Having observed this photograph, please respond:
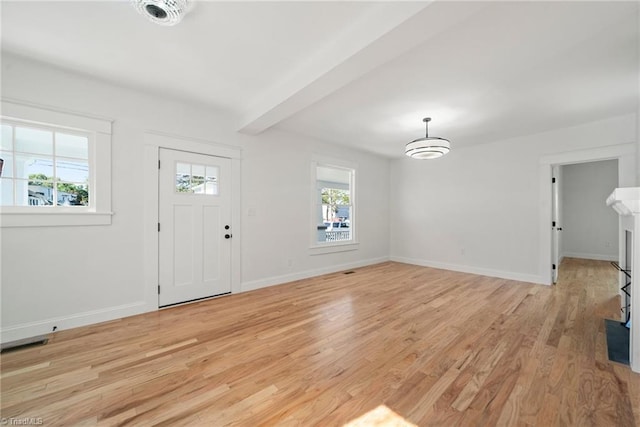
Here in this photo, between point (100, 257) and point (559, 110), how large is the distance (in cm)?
627

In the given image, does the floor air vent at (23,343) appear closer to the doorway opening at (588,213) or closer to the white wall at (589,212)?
the doorway opening at (588,213)

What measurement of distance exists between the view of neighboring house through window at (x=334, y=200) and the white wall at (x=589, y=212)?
624 centimetres

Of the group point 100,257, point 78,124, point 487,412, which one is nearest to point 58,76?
point 78,124

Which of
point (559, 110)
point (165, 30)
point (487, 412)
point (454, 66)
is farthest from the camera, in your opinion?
point (559, 110)

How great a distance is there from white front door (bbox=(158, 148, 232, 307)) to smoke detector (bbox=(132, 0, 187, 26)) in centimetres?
175

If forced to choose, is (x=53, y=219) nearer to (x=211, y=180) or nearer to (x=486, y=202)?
(x=211, y=180)

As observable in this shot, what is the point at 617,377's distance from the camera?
186 cm

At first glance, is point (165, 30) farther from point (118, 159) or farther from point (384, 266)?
point (384, 266)

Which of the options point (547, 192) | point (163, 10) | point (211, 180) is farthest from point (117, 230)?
point (547, 192)

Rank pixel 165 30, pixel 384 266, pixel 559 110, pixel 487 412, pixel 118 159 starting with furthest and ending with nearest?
1. pixel 384 266
2. pixel 559 110
3. pixel 118 159
4. pixel 165 30
5. pixel 487 412

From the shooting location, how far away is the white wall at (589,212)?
21.7 feet

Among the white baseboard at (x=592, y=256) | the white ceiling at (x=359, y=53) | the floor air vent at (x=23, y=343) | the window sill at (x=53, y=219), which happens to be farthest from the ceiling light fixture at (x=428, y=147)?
the white baseboard at (x=592, y=256)

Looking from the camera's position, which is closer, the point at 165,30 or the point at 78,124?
the point at 165,30

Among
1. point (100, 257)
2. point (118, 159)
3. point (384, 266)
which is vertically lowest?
point (384, 266)
